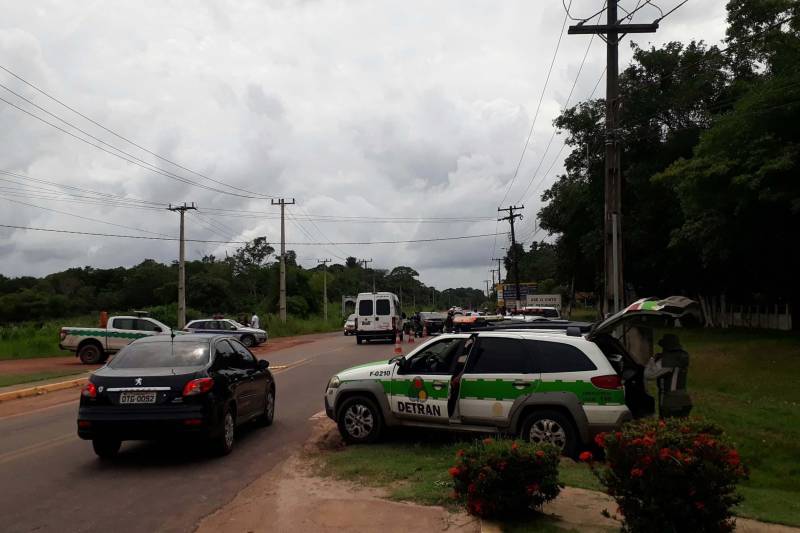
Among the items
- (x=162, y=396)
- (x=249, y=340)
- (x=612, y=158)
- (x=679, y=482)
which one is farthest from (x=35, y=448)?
(x=249, y=340)

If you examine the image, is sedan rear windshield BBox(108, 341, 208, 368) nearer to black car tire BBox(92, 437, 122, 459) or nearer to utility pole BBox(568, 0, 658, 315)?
black car tire BBox(92, 437, 122, 459)

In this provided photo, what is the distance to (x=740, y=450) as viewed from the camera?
9.91 meters

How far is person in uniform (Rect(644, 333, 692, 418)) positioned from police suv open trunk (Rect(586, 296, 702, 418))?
0.31 meters

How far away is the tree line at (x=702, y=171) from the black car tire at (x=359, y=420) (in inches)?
436

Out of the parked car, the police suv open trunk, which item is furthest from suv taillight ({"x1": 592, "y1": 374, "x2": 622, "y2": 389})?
the police suv open trunk

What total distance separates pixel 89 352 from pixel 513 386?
2236 centimetres

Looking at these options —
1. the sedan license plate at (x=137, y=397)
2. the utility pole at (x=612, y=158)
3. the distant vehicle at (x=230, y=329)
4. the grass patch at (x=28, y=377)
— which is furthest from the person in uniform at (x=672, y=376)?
the distant vehicle at (x=230, y=329)

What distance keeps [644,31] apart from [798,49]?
634 cm

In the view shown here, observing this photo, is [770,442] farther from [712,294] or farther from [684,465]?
[712,294]

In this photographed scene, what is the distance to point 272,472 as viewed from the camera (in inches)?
320

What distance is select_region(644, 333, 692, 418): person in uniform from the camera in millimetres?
8266

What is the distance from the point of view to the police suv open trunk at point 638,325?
7.69 metres

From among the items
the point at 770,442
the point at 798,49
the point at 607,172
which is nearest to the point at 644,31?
the point at 607,172

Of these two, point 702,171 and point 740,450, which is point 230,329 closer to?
point 702,171
